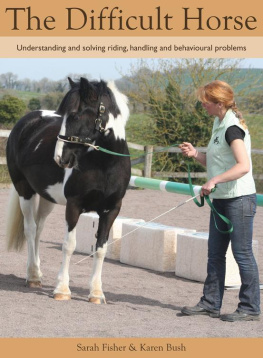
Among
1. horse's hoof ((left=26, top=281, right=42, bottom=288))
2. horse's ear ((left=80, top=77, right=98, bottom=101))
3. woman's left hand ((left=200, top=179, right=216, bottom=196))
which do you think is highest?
horse's ear ((left=80, top=77, right=98, bottom=101))

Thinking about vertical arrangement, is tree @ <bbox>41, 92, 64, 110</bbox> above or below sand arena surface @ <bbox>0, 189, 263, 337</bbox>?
above

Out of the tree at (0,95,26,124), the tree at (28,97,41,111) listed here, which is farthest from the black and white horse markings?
the tree at (28,97,41,111)

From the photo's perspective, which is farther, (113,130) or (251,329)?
(113,130)

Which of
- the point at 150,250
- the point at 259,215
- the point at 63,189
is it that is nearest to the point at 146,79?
the point at 259,215

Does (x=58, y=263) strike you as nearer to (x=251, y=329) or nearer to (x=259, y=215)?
(x=251, y=329)

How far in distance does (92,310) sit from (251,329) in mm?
1253

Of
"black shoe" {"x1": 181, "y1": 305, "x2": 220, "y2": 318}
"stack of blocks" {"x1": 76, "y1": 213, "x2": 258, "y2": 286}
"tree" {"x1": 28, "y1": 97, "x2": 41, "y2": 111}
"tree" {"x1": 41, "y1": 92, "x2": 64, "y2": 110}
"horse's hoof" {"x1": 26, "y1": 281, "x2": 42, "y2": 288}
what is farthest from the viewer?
"tree" {"x1": 28, "y1": 97, "x2": 41, "y2": 111}

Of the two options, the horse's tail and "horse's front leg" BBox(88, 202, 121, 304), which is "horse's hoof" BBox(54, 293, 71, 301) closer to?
"horse's front leg" BBox(88, 202, 121, 304)

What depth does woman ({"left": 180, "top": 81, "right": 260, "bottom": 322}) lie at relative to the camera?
4.84 meters

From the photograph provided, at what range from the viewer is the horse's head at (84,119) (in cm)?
532

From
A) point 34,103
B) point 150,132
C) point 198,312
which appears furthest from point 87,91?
point 34,103

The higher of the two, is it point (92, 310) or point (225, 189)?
point (225, 189)

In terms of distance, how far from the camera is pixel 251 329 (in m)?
4.83

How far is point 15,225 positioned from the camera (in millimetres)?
6895
